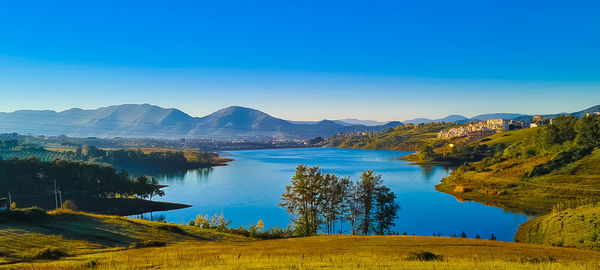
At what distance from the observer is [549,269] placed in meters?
11.6

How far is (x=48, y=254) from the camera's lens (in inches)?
Result: 645

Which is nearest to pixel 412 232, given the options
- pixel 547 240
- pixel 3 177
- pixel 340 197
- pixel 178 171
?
pixel 340 197

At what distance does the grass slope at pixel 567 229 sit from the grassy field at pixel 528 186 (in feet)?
46.8

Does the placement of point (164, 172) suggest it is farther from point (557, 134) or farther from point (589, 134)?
point (589, 134)

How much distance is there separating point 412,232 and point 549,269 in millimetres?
39576

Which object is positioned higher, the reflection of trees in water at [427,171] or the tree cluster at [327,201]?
the tree cluster at [327,201]

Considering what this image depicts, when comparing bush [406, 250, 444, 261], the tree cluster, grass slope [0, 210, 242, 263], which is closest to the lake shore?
the tree cluster

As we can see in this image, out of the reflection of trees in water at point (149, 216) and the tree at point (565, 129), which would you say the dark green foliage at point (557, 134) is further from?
the reflection of trees in water at point (149, 216)

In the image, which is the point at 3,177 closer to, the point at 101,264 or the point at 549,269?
the point at 101,264

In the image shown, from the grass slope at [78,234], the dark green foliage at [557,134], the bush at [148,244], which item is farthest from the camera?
the dark green foliage at [557,134]

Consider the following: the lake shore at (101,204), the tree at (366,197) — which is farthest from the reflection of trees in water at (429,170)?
the lake shore at (101,204)

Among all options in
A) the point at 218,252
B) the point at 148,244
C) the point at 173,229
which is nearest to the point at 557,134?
the point at 173,229

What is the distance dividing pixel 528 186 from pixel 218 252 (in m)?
66.5

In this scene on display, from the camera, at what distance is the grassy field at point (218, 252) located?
13.6 m
